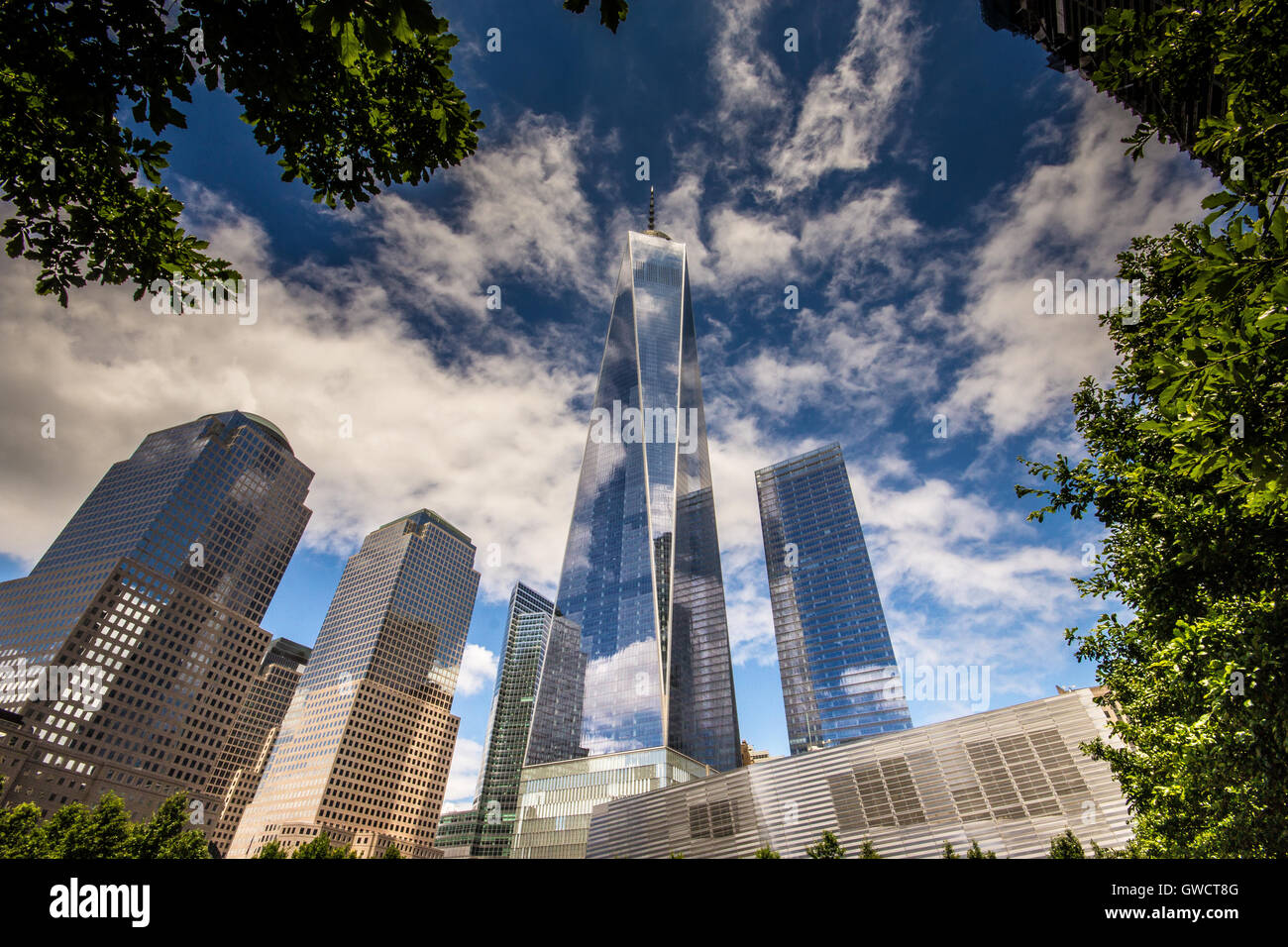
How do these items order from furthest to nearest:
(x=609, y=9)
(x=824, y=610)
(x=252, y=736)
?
(x=252, y=736)
(x=824, y=610)
(x=609, y=9)

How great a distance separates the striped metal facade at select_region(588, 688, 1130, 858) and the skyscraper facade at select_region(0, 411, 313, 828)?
103 meters

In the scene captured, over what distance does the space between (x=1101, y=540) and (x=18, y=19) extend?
1892 centimetres

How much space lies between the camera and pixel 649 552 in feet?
417

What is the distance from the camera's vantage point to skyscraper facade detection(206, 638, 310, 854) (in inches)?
5187

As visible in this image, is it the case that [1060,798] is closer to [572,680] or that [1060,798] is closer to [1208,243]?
[1208,243]

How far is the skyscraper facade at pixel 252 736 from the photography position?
13175cm

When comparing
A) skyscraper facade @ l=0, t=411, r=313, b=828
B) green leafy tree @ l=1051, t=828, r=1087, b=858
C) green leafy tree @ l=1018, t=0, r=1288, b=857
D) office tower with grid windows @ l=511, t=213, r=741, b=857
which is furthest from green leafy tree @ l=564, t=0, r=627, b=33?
skyscraper facade @ l=0, t=411, r=313, b=828

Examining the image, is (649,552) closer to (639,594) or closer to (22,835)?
(639,594)

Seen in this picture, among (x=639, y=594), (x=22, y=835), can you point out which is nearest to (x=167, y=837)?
(x=22, y=835)

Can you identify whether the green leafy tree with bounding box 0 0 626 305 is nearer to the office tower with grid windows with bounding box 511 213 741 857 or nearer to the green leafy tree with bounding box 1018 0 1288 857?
the green leafy tree with bounding box 1018 0 1288 857

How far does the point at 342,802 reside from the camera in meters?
130

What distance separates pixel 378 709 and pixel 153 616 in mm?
54193

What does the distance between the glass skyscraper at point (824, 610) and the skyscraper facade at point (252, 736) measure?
435ft
